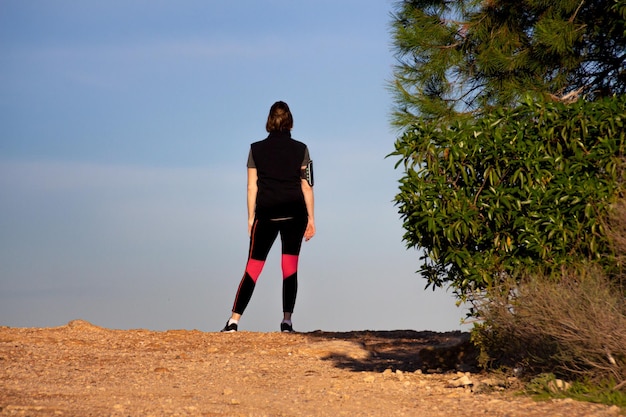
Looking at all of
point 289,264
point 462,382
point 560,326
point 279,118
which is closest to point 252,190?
point 279,118

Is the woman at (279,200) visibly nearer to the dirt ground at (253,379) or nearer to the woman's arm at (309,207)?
the woman's arm at (309,207)

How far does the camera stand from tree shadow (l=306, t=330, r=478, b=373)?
8938 mm

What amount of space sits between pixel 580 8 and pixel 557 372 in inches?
265

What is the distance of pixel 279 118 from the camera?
471 inches

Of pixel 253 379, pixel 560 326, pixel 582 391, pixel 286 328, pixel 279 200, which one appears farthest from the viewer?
pixel 286 328

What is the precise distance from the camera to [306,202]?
39.1ft

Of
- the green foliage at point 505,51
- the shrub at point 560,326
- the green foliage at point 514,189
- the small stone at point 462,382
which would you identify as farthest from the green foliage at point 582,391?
the green foliage at point 505,51

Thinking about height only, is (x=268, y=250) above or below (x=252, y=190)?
below

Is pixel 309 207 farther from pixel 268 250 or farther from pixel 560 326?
pixel 560 326

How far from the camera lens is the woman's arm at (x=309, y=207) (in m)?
11.9

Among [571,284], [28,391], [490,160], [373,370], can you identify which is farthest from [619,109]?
[28,391]

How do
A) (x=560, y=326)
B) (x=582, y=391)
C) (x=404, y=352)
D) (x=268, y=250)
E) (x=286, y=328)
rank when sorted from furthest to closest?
(x=286, y=328) → (x=268, y=250) → (x=404, y=352) → (x=560, y=326) → (x=582, y=391)

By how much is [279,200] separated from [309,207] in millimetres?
490

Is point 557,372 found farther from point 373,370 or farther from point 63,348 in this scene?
point 63,348
